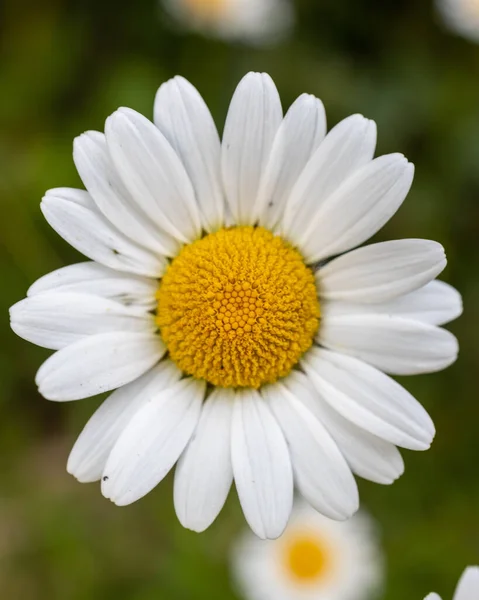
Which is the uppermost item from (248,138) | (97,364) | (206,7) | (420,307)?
(206,7)

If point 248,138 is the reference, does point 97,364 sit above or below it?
below

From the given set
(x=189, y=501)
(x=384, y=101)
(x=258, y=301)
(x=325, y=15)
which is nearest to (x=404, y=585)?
(x=189, y=501)

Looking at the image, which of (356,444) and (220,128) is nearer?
(356,444)

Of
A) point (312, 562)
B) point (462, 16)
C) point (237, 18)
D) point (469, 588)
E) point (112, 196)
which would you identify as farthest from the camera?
point (237, 18)

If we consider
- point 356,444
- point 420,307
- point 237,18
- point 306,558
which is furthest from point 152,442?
point 237,18

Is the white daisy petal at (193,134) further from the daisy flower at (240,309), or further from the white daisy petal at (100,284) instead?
the white daisy petal at (100,284)

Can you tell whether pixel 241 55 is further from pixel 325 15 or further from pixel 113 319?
pixel 113 319

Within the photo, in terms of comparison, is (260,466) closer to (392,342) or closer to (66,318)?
(392,342)
